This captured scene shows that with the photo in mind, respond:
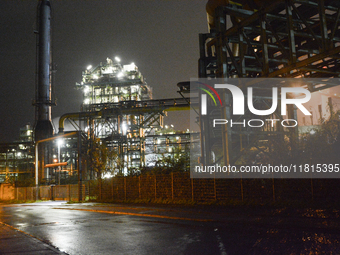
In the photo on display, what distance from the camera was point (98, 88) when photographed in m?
72.9

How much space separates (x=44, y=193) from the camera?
33.6 m

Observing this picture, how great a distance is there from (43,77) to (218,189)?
3132 centimetres

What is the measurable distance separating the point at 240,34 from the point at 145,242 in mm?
10568

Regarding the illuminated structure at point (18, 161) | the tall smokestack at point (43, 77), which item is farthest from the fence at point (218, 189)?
the illuminated structure at point (18, 161)

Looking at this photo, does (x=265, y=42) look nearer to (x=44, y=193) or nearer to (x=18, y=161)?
(x=44, y=193)

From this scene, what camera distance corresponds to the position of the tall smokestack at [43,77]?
40.0 m

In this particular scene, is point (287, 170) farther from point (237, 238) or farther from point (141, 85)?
point (141, 85)

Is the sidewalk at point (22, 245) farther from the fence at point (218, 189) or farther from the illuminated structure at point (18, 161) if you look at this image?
the illuminated structure at point (18, 161)

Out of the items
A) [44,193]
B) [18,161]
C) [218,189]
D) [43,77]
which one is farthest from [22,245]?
[18,161]

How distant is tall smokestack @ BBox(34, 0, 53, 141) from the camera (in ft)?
131

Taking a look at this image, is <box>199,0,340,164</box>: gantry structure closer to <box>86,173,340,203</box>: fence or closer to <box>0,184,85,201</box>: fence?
<box>86,173,340,203</box>: fence

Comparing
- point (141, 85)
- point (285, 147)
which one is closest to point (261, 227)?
point (285, 147)

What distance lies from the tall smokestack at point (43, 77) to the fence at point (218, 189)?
19.0 meters

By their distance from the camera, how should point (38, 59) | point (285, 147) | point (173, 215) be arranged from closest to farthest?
point (173, 215)
point (285, 147)
point (38, 59)
